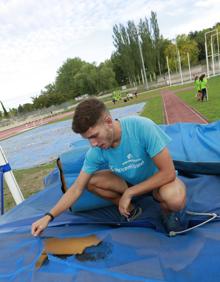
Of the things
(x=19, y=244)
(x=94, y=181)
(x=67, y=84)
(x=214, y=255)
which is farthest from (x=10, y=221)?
(x=67, y=84)

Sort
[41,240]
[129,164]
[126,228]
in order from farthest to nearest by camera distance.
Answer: [41,240]
[126,228]
[129,164]

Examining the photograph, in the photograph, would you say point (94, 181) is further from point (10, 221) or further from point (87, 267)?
point (10, 221)

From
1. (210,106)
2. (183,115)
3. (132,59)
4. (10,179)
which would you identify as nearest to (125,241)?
(10,179)

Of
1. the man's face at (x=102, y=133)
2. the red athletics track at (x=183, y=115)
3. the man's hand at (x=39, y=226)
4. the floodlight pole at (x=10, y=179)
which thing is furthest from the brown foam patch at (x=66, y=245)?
the red athletics track at (x=183, y=115)

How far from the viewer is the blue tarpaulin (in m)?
1.72

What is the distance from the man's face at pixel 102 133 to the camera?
1.83 meters

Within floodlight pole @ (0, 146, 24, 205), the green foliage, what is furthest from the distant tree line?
floodlight pole @ (0, 146, 24, 205)

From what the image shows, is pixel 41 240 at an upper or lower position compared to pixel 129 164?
lower

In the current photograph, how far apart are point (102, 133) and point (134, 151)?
29 cm

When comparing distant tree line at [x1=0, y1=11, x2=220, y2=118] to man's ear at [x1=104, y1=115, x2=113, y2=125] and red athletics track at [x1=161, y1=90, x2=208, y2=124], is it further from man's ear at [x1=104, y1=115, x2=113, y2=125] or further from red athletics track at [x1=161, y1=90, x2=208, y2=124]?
man's ear at [x1=104, y1=115, x2=113, y2=125]

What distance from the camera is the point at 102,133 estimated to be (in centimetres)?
186

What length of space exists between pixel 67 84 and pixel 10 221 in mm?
62553

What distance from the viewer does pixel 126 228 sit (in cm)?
222

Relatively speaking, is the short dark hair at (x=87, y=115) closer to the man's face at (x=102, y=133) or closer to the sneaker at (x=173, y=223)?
the man's face at (x=102, y=133)
